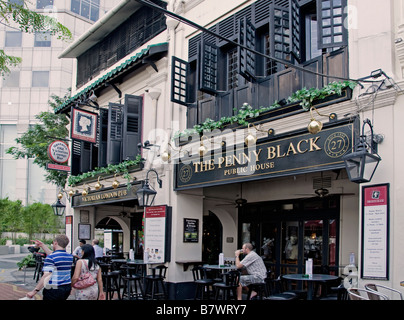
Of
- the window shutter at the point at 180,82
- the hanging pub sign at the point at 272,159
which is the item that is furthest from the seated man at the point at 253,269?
the window shutter at the point at 180,82

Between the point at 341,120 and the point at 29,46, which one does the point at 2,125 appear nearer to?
the point at 29,46

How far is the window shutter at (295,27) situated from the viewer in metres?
9.25

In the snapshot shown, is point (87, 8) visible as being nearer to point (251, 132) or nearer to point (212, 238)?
point (212, 238)

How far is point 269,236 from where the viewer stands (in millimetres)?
13438

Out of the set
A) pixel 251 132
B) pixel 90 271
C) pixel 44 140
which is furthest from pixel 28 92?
pixel 90 271

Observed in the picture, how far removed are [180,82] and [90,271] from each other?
6.40m

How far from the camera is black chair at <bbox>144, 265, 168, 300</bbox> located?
1121cm

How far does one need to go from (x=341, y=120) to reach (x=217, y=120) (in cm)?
380

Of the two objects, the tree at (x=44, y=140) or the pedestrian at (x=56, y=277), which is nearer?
the pedestrian at (x=56, y=277)

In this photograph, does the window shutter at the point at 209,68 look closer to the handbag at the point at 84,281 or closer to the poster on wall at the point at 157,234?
the poster on wall at the point at 157,234

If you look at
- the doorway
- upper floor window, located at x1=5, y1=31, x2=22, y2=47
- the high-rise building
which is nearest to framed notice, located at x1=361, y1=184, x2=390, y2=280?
the doorway

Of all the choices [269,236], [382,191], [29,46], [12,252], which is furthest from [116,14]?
[29,46]

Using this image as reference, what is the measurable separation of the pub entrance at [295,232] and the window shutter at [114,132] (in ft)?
15.2

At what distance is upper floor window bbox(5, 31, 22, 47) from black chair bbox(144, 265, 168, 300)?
51.5 meters
